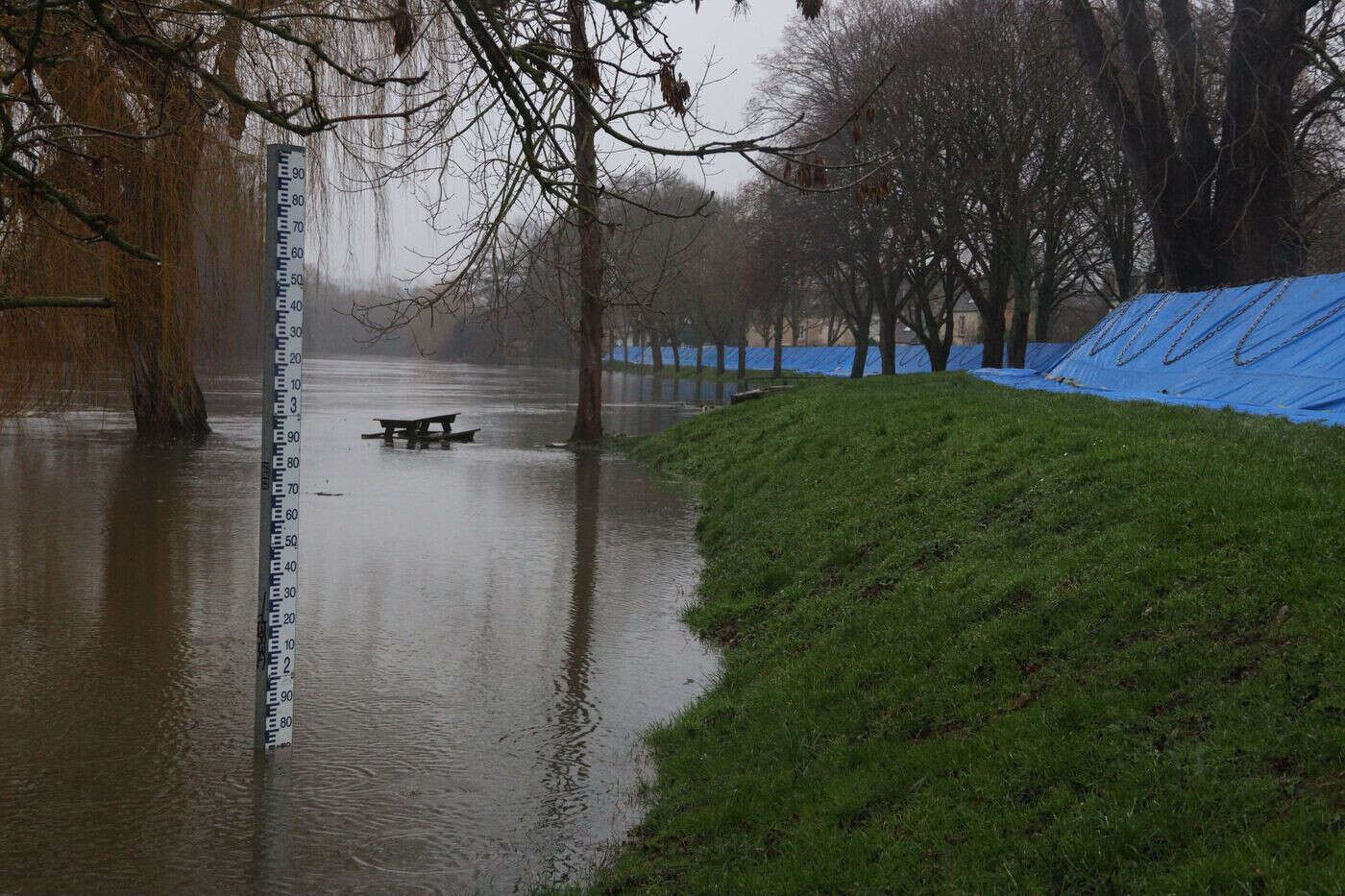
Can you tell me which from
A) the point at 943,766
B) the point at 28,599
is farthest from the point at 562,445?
the point at 943,766

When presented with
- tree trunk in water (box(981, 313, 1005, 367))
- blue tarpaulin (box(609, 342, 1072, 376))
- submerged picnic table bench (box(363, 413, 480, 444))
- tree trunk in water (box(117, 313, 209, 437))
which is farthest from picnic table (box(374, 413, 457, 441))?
blue tarpaulin (box(609, 342, 1072, 376))

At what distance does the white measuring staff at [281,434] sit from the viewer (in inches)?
237

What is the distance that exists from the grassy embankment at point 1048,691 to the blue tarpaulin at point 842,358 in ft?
89.2

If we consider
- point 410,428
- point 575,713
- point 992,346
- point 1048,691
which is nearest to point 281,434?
point 575,713

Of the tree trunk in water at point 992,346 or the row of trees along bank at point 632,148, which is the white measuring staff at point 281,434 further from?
the tree trunk in water at point 992,346

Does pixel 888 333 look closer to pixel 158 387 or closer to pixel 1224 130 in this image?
pixel 1224 130

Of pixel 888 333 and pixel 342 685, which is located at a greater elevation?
pixel 888 333

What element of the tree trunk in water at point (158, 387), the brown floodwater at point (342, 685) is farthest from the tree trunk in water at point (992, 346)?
the tree trunk in water at point (158, 387)

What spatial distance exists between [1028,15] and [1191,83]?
38.9ft

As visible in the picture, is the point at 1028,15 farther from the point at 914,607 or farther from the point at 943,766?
the point at 943,766

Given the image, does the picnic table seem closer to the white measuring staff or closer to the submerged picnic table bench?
the submerged picnic table bench

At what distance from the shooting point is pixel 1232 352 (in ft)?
48.3

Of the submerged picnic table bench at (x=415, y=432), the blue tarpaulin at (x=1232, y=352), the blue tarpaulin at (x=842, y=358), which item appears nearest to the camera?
the blue tarpaulin at (x=1232, y=352)

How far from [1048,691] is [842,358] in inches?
2608
